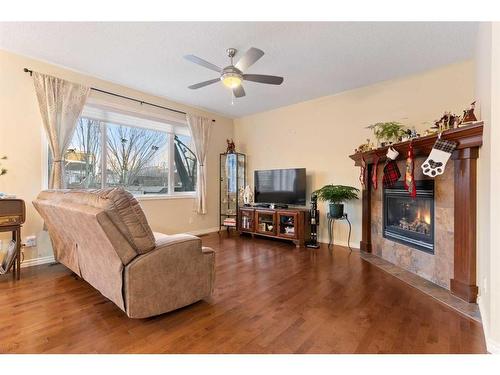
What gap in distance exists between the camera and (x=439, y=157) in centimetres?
236

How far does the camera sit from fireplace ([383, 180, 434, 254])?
2.76 meters

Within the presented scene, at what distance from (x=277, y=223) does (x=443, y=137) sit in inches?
Result: 109

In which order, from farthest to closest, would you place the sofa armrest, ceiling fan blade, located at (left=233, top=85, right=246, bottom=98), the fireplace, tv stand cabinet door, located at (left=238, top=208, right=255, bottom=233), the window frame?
tv stand cabinet door, located at (left=238, top=208, right=255, bottom=233) → the window frame → ceiling fan blade, located at (left=233, top=85, right=246, bottom=98) → the fireplace → the sofa armrest

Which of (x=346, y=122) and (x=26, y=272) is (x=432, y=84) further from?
(x=26, y=272)

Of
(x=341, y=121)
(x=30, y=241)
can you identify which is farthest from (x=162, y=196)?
(x=341, y=121)

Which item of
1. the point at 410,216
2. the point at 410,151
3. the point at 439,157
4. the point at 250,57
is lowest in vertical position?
the point at 410,216

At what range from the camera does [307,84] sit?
3926mm

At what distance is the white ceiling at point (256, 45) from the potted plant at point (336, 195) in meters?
1.62

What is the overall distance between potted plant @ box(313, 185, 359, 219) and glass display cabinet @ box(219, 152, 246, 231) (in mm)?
2034

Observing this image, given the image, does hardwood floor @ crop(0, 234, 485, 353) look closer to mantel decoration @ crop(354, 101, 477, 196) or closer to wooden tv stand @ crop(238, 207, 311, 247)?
mantel decoration @ crop(354, 101, 477, 196)

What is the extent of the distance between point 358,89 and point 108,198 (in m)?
3.98

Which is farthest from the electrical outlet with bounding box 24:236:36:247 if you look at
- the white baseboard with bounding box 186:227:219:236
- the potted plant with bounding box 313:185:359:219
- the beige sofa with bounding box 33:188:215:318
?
the potted plant with bounding box 313:185:359:219

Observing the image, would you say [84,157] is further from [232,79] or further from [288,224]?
[288,224]
